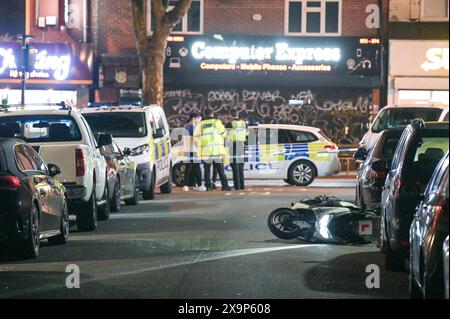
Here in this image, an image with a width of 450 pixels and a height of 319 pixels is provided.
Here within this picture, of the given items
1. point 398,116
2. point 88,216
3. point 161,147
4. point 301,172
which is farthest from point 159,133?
point 88,216

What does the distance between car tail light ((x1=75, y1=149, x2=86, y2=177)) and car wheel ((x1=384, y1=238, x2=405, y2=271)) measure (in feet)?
16.7

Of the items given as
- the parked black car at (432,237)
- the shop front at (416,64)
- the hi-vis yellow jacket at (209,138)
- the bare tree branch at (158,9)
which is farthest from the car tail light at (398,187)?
the shop front at (416,64)

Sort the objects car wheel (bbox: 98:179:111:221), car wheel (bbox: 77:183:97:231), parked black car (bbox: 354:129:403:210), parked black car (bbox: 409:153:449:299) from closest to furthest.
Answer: parked black car (bbox: 409:153:449:299), parked black car (bbox: 354:129:403:210), car wheel (bbox: 77:183:97:231), car wheel (bbox: 98:179:111:221)

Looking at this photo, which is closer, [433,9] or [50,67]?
[50,67]

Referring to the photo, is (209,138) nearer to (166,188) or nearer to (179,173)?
(166,188)

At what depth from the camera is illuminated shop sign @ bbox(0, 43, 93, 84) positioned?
3350 cm

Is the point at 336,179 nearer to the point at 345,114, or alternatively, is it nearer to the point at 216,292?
the point at 345,114

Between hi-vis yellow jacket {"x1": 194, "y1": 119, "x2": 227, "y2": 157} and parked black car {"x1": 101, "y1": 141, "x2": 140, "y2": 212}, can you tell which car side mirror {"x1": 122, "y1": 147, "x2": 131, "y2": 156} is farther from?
hi-vis yellow jacket {"x1": 194, "y1": 119, "x2": 227, "y2": 157}

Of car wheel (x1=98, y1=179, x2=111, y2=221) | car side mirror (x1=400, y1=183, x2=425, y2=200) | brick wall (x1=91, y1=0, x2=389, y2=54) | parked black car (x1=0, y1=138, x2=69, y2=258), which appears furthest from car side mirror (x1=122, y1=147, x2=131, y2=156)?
brick wall (x1=91, y1=0, x2=389, y2=54)

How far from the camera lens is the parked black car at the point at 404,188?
1054cm

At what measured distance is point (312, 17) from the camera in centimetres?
3484

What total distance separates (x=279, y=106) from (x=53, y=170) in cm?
2098

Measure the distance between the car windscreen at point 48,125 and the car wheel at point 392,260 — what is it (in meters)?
5.73

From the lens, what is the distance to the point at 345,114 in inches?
1356
